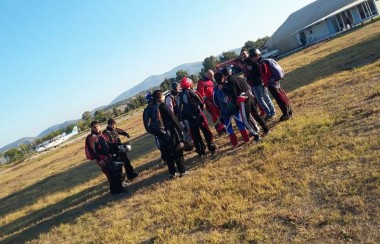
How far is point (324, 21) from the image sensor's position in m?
52.3

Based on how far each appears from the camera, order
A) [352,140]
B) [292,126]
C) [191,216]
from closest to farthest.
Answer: [191,216], [352,140], [292,126]

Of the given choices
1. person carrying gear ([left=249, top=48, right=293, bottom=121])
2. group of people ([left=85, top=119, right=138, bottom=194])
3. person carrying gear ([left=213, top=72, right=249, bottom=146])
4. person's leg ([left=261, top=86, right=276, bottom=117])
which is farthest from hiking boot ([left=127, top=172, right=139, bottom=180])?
person carrying gear ([left=249, top=48, right=293, bottom=121])

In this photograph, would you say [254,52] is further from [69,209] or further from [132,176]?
[69,209]

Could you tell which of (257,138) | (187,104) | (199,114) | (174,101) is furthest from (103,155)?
(257,138)

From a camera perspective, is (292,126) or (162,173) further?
(162,173)

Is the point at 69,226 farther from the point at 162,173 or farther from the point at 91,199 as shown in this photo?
the point at 162,173

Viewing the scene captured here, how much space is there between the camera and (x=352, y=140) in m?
7.58

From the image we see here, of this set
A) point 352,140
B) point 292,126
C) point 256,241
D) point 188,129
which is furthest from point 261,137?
point 256,241

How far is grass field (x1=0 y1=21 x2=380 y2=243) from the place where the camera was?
541 centimetres

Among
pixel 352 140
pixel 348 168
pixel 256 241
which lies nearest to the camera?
pixel 256 241

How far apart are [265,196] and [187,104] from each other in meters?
4.55

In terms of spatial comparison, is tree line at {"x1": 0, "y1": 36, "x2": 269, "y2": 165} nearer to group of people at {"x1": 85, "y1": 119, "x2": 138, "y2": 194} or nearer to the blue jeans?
the blue jeans

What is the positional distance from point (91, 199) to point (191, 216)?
549 centimetres

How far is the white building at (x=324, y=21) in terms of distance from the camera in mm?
50344
